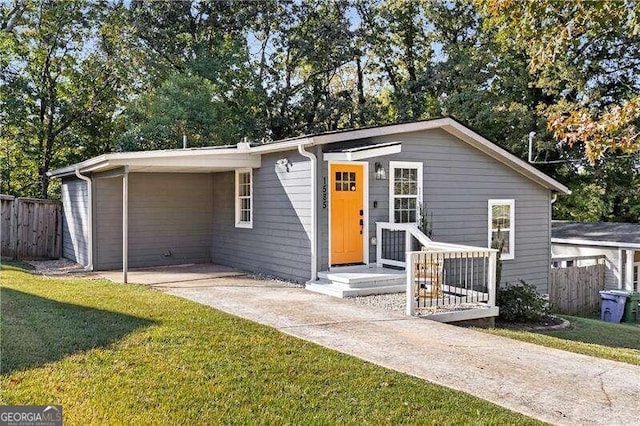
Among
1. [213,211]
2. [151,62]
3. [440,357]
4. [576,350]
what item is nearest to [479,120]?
[213,211]

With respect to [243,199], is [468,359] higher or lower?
lower

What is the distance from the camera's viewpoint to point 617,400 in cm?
424

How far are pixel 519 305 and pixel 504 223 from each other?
3693 millimetres

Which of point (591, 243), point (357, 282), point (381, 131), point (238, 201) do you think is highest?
point (381, 131)

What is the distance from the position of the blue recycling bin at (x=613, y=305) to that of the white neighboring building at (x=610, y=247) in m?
1.78

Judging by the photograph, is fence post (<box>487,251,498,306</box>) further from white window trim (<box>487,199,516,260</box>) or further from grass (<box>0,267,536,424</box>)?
white window trim (<box>487,199,516,260</box>)

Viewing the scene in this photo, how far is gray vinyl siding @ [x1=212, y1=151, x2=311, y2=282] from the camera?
970cm

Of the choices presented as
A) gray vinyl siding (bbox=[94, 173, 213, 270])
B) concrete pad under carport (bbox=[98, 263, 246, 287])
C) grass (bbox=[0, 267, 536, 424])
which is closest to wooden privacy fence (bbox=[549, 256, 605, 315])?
concrete pad under carport (bbox=[98, 263, 246, 287])

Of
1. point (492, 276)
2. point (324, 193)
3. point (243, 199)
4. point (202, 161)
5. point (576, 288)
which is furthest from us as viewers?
point (576, 288)

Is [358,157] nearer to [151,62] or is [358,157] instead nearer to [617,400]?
[617,400]

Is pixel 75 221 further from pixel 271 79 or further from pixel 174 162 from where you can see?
pixel 271 79

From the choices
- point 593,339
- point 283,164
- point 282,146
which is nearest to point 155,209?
point 283,164

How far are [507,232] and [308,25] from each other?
13.6m

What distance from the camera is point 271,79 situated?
2241 centimetres
